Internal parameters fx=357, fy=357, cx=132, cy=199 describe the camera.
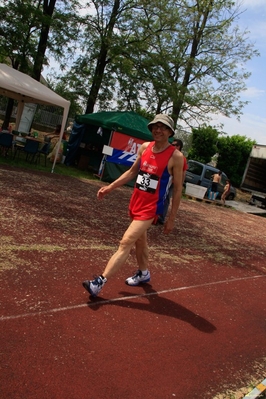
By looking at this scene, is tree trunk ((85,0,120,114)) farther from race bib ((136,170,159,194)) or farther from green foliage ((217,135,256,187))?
race bib ((136,170,159,194))

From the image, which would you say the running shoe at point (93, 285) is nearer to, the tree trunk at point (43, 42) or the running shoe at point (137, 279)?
the running shoe at point (137, 279)

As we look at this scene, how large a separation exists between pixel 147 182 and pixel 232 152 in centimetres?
2545

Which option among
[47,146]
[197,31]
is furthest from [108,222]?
[197,31]

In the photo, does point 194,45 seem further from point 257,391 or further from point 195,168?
point 257,391

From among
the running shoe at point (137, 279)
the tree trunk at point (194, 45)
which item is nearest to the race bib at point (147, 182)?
the running shoe at point (137, 279)

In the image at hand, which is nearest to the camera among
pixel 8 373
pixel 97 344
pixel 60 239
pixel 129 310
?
pixel 8 373

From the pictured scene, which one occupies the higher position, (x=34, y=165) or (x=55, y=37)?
(x=55, y=37)

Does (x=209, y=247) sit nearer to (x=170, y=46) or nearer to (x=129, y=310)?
(x=129, y=310)

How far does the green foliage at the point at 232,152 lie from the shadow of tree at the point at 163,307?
25.0 metres

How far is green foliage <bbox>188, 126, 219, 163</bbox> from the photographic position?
86.6 feet

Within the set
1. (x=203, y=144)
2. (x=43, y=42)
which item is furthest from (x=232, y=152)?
(x=43, y=42)

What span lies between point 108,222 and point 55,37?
47.2 ft

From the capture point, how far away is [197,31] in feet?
79.1

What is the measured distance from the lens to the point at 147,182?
3.86 metres
